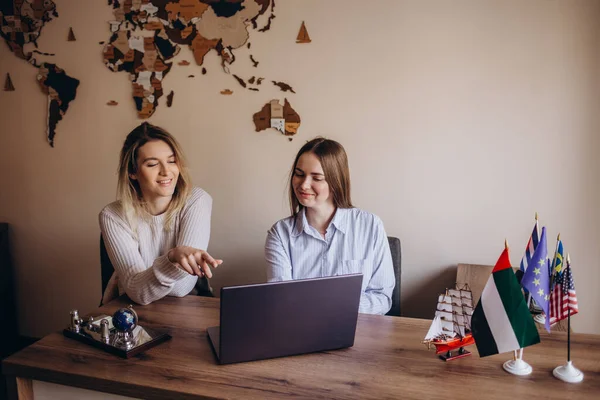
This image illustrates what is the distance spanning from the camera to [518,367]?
1.11m

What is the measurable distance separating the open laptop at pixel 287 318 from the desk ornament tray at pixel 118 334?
20 centimetres

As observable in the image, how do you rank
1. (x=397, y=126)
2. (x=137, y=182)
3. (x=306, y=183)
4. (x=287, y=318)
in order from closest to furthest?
1. (x=287, y=318)
2. (x=306, y=183)
3. (x=137, y=182)
4. (x=397, y=126)

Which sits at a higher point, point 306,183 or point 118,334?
point 306,183

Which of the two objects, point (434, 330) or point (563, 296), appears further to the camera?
point (434, 330)

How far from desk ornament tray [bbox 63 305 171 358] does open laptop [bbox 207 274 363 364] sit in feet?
0.66

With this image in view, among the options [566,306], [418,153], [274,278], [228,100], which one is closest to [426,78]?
[418,153]

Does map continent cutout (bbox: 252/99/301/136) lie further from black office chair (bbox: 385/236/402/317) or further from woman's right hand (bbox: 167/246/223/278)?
woman's right hand (bbox: 167/246/223/278)

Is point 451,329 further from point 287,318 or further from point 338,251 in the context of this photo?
point 338,251

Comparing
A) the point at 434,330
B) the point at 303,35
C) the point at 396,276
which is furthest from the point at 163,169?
the point at 434,330

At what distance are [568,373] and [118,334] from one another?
1143mm

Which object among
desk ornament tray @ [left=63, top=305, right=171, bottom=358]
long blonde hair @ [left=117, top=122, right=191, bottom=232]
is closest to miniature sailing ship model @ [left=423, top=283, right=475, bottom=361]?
desk ornament tray @ [left=63, top=305, right=171, bottom=358]

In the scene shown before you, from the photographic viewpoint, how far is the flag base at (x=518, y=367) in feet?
3.60

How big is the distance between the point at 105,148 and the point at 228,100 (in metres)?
0.80

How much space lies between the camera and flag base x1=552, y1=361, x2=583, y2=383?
3.47 feet
